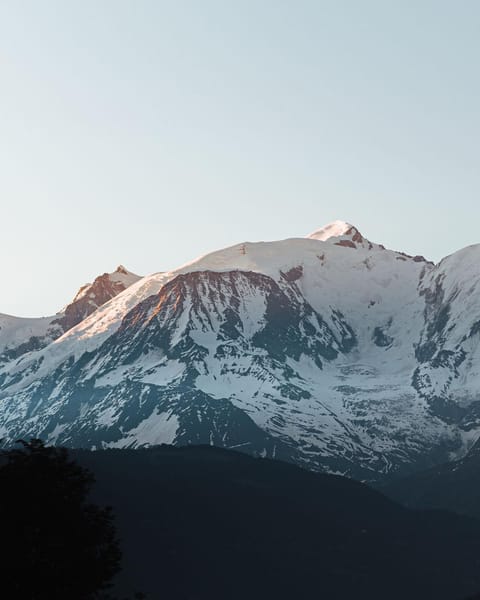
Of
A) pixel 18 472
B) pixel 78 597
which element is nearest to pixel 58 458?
pixel 18 472

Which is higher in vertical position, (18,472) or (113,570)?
(18,472)

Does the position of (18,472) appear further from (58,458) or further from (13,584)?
(13,584)

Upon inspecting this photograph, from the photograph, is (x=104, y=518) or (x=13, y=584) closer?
(x=13, y=584)

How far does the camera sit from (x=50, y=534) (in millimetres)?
116062

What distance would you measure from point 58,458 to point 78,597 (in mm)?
11470

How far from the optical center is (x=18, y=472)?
4685 inches

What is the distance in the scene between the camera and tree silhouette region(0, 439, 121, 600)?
111 metres

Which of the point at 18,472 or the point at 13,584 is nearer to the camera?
the point at 13,584

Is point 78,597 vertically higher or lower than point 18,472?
lower

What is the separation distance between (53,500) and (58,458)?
4083 millimetres

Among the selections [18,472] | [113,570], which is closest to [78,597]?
[113,570]

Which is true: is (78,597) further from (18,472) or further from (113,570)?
(18,472)

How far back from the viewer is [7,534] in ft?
A: 374

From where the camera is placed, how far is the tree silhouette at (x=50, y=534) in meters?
111
